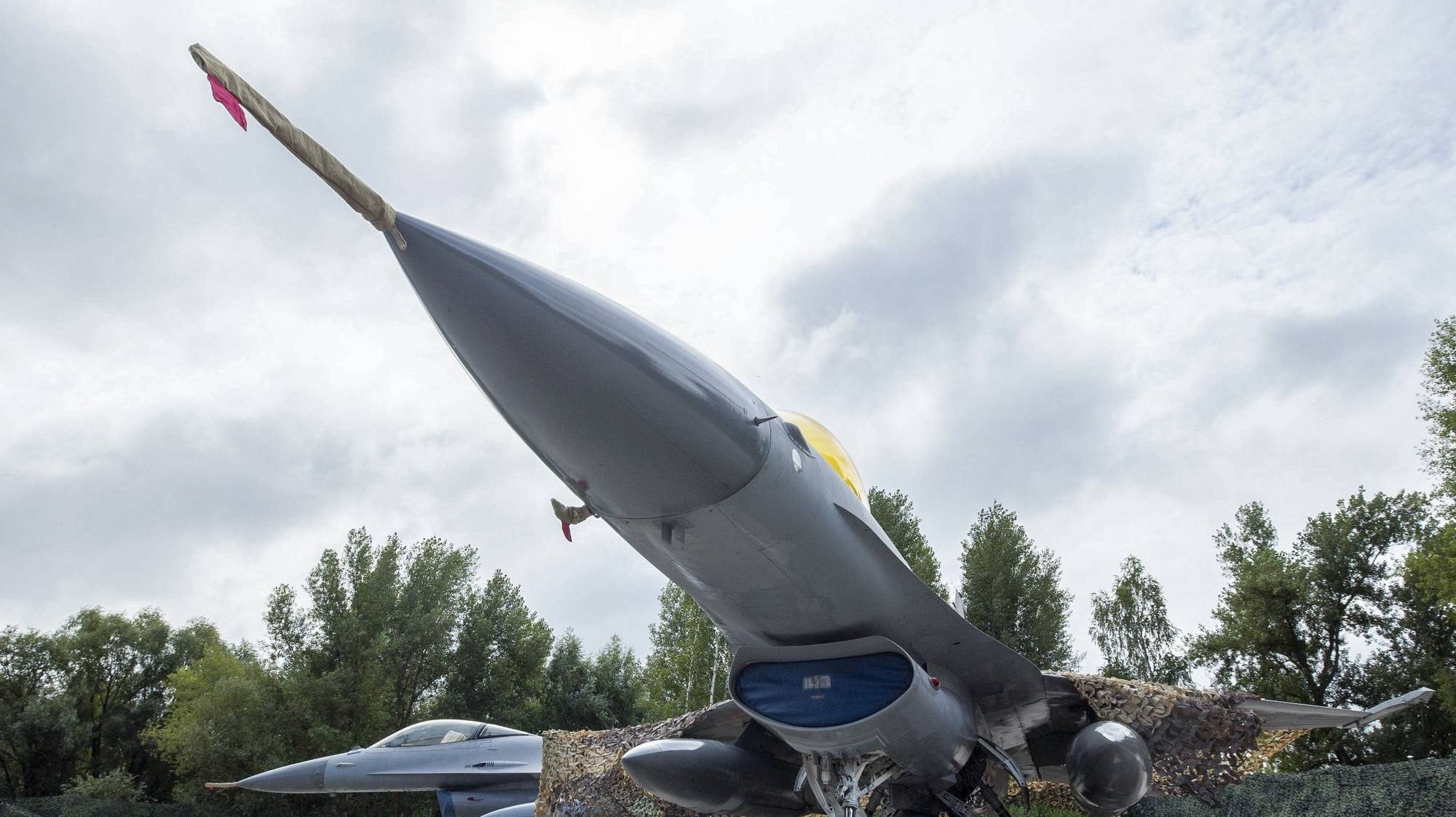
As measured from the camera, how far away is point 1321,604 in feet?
63.1

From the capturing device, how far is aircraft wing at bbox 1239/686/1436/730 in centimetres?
478

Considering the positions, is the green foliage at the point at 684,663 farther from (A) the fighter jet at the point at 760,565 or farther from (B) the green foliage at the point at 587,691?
(A) the fighter jet at the point at 760,565

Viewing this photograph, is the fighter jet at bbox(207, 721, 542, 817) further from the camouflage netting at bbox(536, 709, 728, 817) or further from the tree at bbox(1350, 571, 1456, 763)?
the tree at bbox(1350, 571, 1456, 763)

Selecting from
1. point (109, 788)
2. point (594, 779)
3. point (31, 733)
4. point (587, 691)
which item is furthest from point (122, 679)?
point (594, 779)

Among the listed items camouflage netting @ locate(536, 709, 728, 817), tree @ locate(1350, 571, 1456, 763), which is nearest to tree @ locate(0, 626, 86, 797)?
camouflage netting @ locate(536, 709, 728, 817)

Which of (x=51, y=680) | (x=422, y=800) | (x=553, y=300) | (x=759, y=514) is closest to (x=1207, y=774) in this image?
(x=759, y=514)

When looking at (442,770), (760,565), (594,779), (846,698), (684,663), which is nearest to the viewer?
(760,565)

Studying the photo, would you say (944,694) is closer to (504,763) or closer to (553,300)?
(553,300)

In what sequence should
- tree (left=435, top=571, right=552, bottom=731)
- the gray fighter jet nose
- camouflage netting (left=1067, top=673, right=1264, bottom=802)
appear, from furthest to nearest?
tree (left=435, top=571, right=552, bottom=731) < camouflage netting (left=1067, top=673, right=1264, bottom=802) < the gray fighter jet nose

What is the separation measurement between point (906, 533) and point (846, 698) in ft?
61.8

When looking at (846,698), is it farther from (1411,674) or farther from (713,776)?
(1411,674)

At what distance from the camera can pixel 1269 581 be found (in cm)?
1909

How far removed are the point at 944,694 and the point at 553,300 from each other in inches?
115

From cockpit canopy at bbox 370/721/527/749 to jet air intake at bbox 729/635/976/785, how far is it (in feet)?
21.8
